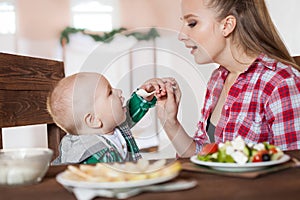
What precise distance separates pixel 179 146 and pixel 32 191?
0.80 metres

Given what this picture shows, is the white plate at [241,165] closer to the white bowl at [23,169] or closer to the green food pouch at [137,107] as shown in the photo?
the white bowl at [23,169]

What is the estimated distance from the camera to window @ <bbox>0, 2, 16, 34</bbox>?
3.65m

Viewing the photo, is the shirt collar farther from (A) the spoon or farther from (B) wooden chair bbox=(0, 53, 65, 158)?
(B) wooden chair bbox=(0, 53, 65, 158)

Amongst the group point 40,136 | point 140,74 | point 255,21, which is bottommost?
point 40,136

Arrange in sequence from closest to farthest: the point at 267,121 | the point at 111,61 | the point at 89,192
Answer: the point at 89,192 → the point at 111,61 → the point at 267,121

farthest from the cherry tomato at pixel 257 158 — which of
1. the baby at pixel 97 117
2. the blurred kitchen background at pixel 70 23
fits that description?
the blurred kitchen background at pixel 70 23

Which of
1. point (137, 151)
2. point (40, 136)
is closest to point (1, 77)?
point (137, 151)

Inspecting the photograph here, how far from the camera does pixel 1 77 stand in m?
1.33

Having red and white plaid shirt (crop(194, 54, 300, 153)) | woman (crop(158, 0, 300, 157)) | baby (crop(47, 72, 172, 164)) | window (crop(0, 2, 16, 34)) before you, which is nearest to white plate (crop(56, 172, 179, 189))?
baby (crop(47, 72, 172, 164))

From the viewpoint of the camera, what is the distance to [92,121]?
1.24 meters

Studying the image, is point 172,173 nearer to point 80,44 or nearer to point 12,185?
point 12,185

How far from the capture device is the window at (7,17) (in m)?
3.65

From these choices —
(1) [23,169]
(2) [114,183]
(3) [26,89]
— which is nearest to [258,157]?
(2) [114,183]

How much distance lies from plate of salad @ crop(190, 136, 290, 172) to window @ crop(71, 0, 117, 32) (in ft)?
10.3
